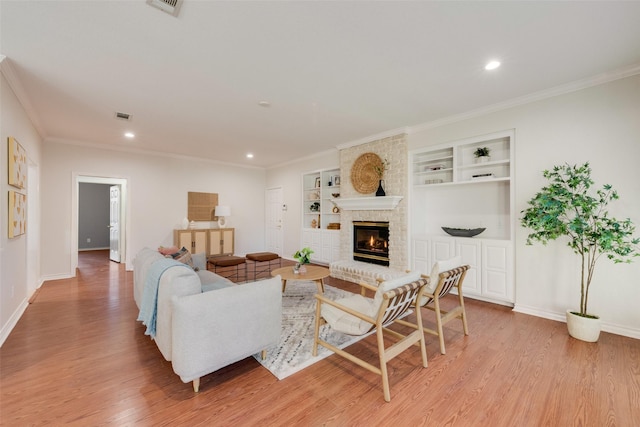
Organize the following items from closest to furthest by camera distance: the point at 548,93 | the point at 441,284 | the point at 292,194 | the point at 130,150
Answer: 1. the point at 441,284
2. the point at 548,93
3. the point at 130,150
4. the point at 292,194

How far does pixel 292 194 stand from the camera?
7324mm

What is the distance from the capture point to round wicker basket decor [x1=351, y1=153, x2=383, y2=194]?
16.8 ft

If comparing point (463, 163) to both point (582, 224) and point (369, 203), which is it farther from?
point (582, 224)

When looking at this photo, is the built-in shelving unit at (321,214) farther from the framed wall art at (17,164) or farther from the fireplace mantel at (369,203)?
the framed wall art at (17,164)

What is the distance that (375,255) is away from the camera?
5.21 meters

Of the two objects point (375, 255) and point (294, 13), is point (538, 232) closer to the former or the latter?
point (375, 255)

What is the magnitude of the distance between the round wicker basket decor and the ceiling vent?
381cm

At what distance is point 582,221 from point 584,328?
1.08 meters

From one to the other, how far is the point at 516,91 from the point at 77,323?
587cm

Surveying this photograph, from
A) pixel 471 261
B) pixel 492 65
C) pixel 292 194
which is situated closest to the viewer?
pixel 492 65

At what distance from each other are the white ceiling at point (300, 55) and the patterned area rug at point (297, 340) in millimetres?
2729

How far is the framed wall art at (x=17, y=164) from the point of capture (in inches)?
114

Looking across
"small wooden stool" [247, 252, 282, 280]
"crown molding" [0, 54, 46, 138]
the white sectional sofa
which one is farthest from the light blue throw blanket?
"small wooden stool" [247, 252, 282, 280]

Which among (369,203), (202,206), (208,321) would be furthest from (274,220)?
(208,321)
